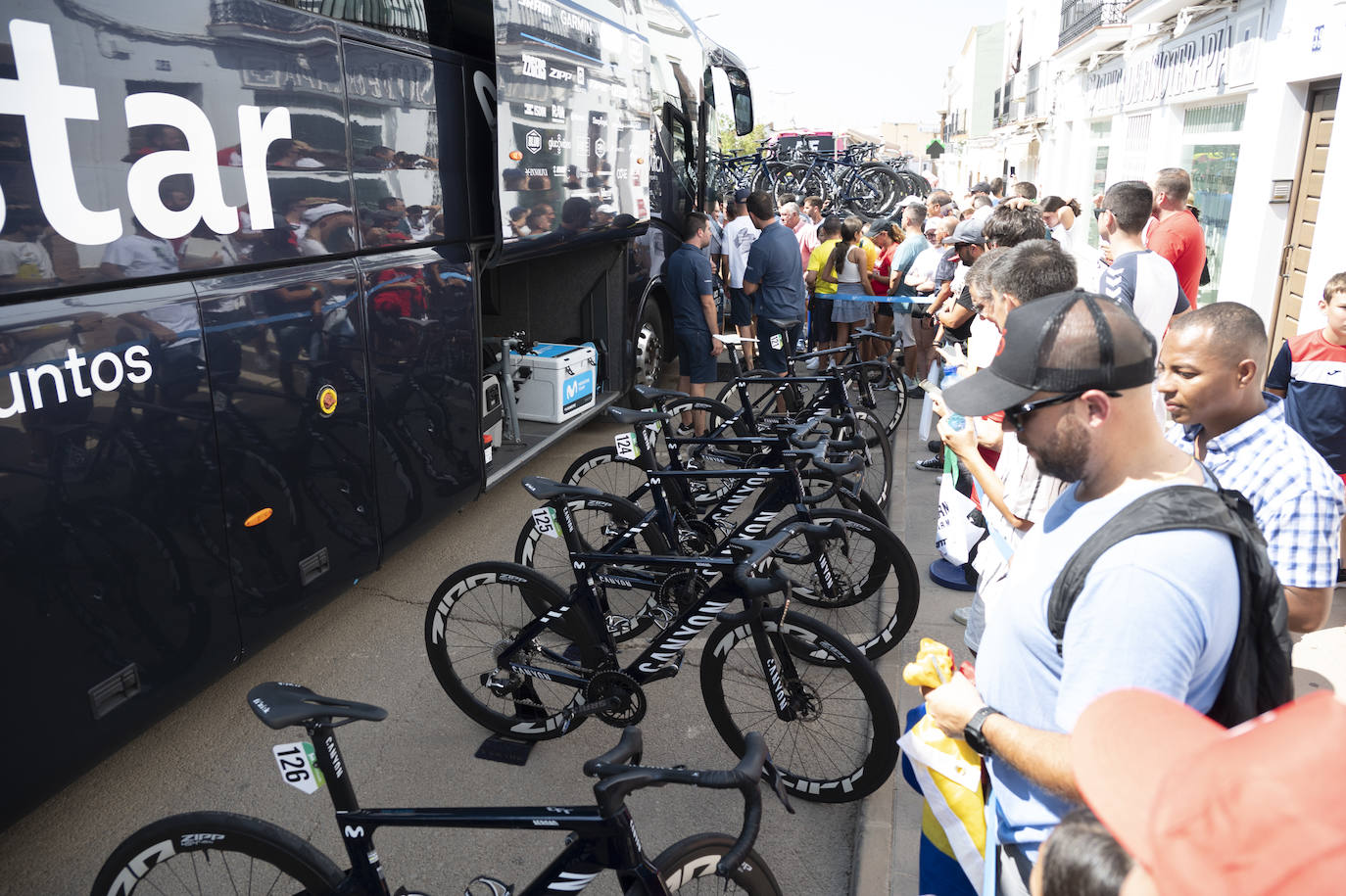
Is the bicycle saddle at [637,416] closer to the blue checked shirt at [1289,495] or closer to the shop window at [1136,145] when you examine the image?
the blue checked shirt at [1289,495]

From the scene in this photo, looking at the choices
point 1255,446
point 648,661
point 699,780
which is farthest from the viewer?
point 648,661

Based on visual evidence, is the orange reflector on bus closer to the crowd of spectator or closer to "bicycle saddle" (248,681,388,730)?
"bicycle saddle" (248,681,388,730)

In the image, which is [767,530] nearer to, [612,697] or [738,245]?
[612,697]

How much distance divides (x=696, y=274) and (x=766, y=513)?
3763 millimetres

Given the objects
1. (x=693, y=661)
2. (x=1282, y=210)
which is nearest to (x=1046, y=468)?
(x=693, y=661)

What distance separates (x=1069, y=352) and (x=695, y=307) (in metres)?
6.31

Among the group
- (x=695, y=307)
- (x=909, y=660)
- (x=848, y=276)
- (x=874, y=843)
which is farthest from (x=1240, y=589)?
(x=848, y=276)

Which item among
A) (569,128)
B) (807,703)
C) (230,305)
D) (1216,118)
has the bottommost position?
(807,703)

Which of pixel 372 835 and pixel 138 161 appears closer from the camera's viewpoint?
pixel 372 835

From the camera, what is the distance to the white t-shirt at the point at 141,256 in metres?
3.06

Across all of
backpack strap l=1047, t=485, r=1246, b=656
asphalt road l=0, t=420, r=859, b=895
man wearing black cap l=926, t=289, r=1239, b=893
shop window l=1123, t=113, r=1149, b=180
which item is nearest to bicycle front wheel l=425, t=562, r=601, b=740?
asphalt road l=0, t=420, r=859, b=895

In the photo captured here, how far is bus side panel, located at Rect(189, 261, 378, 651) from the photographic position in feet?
11.7

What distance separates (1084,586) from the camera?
1575 millimetres

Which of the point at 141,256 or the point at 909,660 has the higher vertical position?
the point at 141,256
